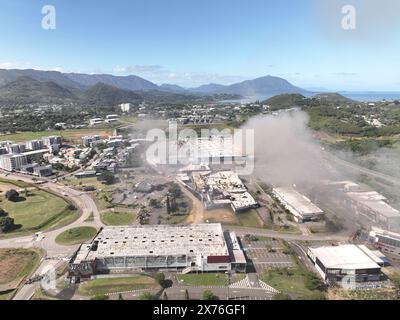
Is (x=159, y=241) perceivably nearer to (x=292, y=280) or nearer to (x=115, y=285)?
(x=115, y=285)

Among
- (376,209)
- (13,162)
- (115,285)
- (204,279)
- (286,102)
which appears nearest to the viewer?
(115,285)

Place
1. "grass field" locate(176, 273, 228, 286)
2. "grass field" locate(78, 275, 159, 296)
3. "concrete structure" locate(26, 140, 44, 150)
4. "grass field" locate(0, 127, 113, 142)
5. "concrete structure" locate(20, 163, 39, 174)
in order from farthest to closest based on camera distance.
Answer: "grass field" locate(0, 127, 113, 142) → "concrete structure" locate(26, 140, 44, 150) → "concrete structure" locate(20, 163, 39, 174) → "grass field" locate(176, 273, 228, 286) → "grass field" locate(78, 275, 159, 296)

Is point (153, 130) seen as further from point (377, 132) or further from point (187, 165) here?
point (377, 132)

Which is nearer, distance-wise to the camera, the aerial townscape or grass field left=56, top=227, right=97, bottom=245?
the aerial townscape

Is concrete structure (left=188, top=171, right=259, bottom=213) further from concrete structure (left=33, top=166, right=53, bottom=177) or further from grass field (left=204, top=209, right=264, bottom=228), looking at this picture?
concrete structure (left=33, top=166, right=53, bottom=177)

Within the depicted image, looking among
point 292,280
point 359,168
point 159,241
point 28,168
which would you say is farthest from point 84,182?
point 359,168

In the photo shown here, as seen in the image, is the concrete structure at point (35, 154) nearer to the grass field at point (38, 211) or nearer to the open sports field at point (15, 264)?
the grass field at point (38, 211)

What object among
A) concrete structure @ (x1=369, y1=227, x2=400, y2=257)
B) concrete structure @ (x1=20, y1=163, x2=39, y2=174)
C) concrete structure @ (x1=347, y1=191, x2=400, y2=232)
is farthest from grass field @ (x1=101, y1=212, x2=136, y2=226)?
concrete structure @ (x1=20, y1=163, x2=39, y2=174)
